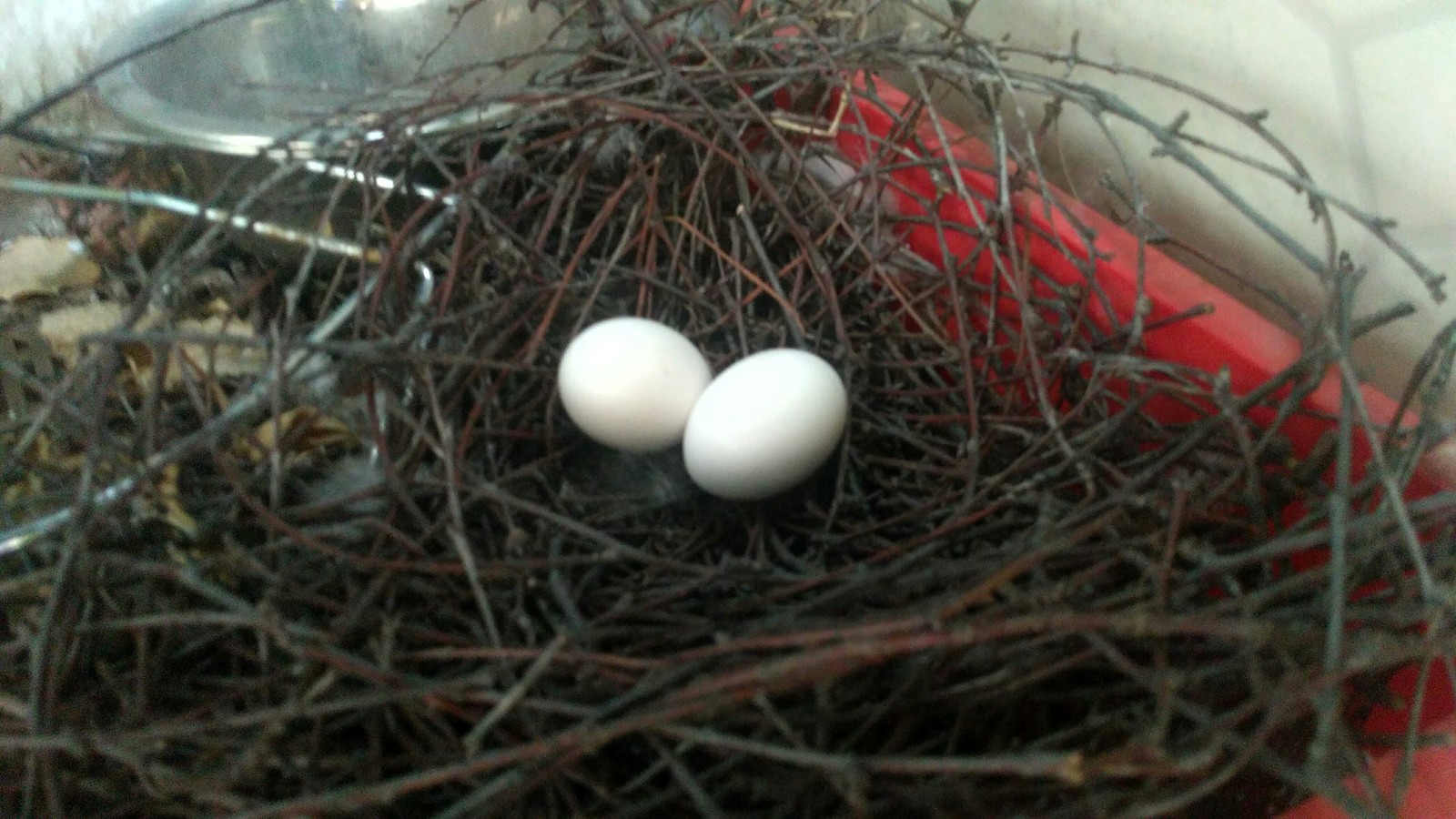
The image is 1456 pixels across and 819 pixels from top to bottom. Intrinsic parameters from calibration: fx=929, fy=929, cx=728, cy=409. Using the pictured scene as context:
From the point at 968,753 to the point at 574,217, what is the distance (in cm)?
44

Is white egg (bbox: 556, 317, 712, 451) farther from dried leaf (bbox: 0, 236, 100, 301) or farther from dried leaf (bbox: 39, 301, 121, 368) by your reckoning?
dried leaf (bbox: 0, 236, 100, 301)

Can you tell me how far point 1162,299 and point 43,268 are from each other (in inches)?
33.0

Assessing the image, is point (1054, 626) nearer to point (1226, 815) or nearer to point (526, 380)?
point (1226, 815)

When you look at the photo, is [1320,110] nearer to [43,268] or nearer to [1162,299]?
[1162,299]

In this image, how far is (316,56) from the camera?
2.68ft

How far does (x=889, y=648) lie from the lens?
0.31 meters

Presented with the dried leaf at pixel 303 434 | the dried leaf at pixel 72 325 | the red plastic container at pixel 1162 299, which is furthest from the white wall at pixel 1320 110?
the dried leaf at pixel 72 325

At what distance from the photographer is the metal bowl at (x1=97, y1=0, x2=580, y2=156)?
0.70 m

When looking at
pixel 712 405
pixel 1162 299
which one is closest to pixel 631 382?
pixel 712 405

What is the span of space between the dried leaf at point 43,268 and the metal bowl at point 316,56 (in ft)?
0.51

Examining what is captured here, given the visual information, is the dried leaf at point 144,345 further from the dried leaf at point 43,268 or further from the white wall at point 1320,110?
the white wall at point 1320,110

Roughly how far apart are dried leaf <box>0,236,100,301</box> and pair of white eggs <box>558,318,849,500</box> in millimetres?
474

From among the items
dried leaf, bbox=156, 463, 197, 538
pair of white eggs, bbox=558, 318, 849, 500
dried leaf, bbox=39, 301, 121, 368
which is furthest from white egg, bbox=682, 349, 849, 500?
dried leaf, bbox=39, 301, 121, 368

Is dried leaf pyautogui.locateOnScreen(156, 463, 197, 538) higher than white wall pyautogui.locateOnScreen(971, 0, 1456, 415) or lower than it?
lower
